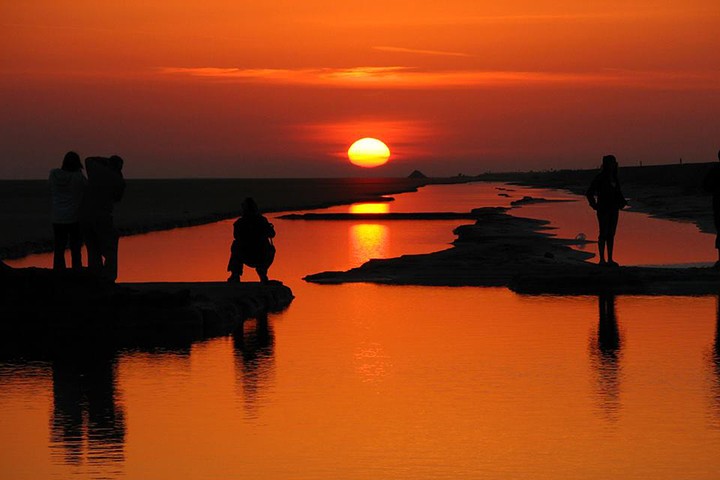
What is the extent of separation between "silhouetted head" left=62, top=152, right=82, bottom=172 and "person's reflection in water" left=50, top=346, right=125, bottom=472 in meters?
4.01

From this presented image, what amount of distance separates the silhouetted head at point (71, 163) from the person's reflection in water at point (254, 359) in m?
3.16

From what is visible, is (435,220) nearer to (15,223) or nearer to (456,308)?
(15,223)

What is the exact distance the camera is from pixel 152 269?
92.4 ft

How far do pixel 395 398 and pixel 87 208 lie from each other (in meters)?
7.64

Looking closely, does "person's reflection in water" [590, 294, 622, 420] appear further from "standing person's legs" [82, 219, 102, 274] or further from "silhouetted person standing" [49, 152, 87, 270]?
"silhouetted person standing" [49, 152, 87, 270]

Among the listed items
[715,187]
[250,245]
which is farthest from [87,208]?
[715,187]

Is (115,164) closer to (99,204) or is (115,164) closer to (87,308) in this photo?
(99,204)

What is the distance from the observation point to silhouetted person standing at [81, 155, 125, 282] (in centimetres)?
1806

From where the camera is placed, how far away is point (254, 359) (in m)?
14.4

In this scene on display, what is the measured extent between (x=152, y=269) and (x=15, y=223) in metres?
26.1

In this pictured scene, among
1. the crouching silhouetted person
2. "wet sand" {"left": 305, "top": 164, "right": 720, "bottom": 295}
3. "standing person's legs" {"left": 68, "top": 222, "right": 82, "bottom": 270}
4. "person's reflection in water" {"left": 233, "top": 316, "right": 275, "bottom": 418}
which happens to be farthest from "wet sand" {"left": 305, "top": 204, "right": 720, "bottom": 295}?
"standing person's legs" {"left": 68, "top": 222, "right": 82, "bottom": 270}

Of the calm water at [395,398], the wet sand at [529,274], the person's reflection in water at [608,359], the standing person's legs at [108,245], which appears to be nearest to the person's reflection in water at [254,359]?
the calm water at [395,398]

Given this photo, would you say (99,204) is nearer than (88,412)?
No

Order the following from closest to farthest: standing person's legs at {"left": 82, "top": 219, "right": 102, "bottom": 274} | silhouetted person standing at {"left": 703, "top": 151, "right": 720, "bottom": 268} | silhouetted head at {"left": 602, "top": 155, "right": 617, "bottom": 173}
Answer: standing person's legs at {"left": 82, "top": 219, "right": 102, "bottom": 274} → silhouetted head at {"left": 602, "top": 155, "right": 617, "bottom": 173} → silhouetted person standing at {"left": 703, "top": 151, "right": 720, "bottom": 268}
